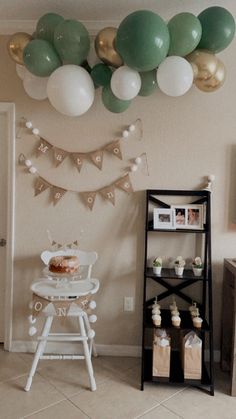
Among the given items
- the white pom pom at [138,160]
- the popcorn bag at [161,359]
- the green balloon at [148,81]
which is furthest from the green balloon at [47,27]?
the popcorn bag at [161,359]

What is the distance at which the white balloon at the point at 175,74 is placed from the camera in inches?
68.3

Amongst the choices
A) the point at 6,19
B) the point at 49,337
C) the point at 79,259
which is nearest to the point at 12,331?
the point at 49,337

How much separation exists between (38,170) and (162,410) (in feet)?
5.83

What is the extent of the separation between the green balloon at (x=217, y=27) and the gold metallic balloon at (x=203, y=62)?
55mm

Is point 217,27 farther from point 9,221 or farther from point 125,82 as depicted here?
point 9,221

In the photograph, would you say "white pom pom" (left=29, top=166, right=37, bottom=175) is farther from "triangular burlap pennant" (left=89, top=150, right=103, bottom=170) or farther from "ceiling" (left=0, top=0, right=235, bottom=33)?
"ceiling" (left=0, top=0, right=235, bottom=33)

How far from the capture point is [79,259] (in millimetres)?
2299

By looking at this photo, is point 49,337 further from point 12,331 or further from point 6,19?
point 6,19

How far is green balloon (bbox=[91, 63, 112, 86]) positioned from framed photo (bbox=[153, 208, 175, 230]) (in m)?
0.92

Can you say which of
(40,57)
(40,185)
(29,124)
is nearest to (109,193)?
(40,185)

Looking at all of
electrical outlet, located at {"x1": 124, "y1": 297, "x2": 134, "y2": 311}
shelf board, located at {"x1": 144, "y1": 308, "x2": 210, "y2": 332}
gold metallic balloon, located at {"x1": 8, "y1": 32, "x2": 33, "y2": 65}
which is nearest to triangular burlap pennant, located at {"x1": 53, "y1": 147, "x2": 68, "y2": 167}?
gold metallic balloon, located at {"x1": 8, "y1": 32, "x2": 33, "y2": 65}

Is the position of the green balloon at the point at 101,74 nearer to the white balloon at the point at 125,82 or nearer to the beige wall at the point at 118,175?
the white balloon at the point at 125,82

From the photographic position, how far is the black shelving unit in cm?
209

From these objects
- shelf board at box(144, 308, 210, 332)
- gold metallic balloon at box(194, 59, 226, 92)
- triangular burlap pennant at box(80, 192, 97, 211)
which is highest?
gold metallic balloon at box(194, 59, 226, 92)
